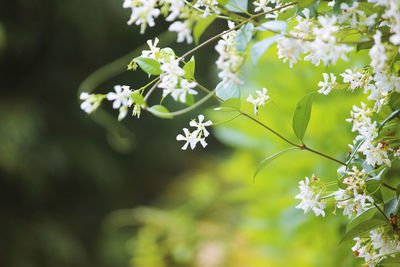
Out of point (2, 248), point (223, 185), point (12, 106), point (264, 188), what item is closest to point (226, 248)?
point (264, 188)

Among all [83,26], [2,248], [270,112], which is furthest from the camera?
[83,26]

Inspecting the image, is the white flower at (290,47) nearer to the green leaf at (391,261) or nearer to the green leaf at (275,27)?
the green leaf at (275,27)

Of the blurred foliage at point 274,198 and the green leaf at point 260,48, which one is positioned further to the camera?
the blurred foliage at point 274,198

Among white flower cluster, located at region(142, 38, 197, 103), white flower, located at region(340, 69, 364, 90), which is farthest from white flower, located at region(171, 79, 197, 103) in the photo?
white flower, located at region(340, 69, 364, 90)

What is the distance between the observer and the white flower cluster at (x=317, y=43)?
0.21 meters

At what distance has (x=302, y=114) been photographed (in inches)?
11.7

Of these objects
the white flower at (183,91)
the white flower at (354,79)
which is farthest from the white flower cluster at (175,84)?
the white flower at (354,79)

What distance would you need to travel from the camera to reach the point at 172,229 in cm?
112

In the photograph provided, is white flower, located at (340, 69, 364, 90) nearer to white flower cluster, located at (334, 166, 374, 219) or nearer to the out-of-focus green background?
white flower cluster, located at (334, 166, 374, 219)

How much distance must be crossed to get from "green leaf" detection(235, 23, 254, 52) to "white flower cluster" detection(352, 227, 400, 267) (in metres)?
0.16

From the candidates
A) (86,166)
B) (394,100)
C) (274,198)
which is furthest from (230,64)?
(86,166)

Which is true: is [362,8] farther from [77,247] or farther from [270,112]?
[77,247]

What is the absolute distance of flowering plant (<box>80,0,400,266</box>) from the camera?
22 centimetres

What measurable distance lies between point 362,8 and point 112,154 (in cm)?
154
